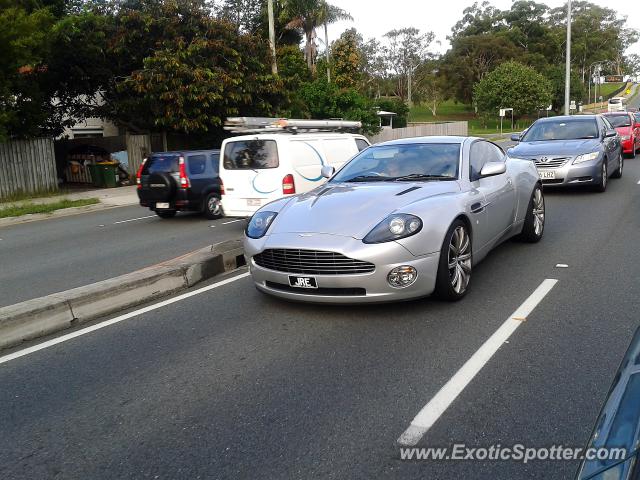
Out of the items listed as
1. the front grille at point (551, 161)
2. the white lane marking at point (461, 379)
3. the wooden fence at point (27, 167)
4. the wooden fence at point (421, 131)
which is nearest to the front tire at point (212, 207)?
the front grille at point (551, 161)

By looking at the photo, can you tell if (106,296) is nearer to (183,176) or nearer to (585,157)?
(183,176)

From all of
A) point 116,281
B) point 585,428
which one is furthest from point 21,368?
point 585,428

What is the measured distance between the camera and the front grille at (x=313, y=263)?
517 cm

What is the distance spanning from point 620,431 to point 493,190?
5186 millimetres

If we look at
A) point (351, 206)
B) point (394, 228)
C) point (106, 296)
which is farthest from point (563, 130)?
point (106, 296)

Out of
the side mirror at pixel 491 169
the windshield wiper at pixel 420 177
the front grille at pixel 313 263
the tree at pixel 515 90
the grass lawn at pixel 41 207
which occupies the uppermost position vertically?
the tree at pixel 515 90

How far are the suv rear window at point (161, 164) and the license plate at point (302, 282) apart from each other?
29.4 feet

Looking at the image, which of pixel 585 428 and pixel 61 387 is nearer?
pixel 585 428

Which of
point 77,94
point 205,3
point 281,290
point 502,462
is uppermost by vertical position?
point 205,3

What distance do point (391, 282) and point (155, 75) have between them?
Result: 1920cm

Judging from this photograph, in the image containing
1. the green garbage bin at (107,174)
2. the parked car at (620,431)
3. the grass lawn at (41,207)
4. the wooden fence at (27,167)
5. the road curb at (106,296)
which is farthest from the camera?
the green garbage bin at (107,174)

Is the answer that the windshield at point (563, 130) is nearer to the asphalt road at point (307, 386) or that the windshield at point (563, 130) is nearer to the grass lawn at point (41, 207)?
the asphalt road at point (307, 386)

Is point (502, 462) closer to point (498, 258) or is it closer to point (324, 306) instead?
point (324, 306)

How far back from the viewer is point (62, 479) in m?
3.17
